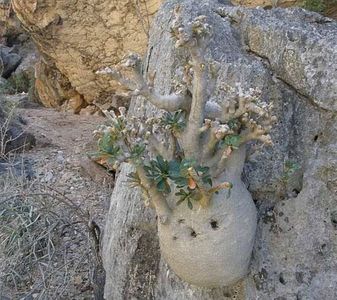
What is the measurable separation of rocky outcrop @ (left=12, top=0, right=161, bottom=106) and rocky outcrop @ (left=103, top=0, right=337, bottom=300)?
314 cm

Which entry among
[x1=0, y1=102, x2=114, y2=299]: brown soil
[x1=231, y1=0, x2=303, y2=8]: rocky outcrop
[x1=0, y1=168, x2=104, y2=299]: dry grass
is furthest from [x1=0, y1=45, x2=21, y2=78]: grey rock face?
[x1=0, y1=168, x2=104, y2=299]: dry grass

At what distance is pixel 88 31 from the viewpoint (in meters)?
5.47

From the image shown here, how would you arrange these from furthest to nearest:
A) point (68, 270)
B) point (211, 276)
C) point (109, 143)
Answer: point (68, 270), point (211, 276), point (109, 143)

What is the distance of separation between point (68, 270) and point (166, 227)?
1.01m

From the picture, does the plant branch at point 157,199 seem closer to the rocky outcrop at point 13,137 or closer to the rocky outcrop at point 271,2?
the rocky outcrop at point 13,137

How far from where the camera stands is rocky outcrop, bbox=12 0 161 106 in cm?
532

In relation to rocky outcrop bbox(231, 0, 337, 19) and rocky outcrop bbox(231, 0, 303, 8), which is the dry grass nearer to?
rocky outcrop bbox(231, 0, 337, 19)

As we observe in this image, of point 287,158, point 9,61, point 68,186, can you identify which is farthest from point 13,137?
point 9,61

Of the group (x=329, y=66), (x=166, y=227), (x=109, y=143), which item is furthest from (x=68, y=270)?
(x=329, y=66)

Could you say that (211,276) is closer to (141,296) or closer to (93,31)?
(141,296)

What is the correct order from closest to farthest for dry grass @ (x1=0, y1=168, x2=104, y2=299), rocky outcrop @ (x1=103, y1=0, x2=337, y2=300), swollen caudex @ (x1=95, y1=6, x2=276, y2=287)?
swollen caudex @ (x1=95, y1=6, x2=276, y2=287), rocky outcrop @ (x1=103, y1=0, x2=337, y2=300), dry grass @ (x1=0, y1=168, x2=104, y2=299)

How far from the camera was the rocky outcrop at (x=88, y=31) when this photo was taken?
532 centimetres

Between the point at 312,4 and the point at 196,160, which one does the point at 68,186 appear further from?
the point at 196,160

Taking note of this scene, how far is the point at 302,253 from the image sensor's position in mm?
1984
